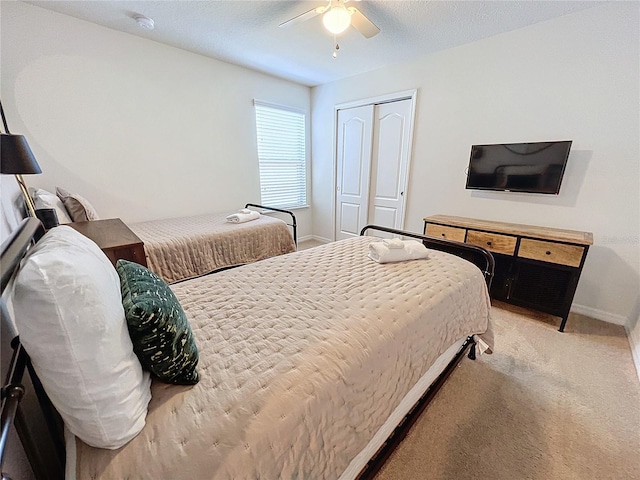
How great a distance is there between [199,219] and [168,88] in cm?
151

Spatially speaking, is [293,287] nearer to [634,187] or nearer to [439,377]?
[439,377]

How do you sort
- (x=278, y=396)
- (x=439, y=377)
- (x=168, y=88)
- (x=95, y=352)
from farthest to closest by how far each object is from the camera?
(x=168, y=88)
(x=439, y=377)
(x=278, y=396)
(x=95, y=352)

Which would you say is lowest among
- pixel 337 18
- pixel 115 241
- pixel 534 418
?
pixel 534 418

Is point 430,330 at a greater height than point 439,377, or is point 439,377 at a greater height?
point 430,330

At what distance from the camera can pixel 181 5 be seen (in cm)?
214

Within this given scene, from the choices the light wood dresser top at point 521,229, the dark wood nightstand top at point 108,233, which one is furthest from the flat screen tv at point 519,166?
the dark wood nightstand top at point 108,233

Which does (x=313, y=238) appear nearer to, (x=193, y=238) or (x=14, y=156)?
(x=193, y=238)

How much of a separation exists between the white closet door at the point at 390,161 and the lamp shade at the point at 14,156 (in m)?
3.39

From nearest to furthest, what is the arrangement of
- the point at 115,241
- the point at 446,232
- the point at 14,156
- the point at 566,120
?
the point at 14,156 < the point at 115,241 < the point at 566,120 < the point at 446,232

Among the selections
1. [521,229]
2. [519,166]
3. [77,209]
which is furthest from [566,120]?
[77,209]

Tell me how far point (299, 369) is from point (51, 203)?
236cm

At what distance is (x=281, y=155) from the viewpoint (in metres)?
4.26

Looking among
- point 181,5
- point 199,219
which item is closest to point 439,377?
point 199,219

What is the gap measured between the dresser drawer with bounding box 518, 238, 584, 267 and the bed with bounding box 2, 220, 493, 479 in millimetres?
1015
